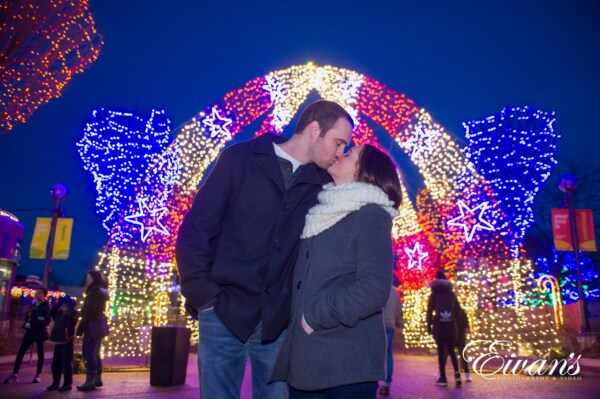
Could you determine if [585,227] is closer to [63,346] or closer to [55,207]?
[63,346]

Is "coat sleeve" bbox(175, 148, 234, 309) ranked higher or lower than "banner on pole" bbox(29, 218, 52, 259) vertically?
lower

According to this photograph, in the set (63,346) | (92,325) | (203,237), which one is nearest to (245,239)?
(203,237)

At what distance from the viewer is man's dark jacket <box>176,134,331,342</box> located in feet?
8.19

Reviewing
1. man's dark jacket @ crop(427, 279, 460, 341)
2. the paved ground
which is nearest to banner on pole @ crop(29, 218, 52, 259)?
the paved ground

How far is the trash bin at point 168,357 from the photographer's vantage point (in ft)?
27.3

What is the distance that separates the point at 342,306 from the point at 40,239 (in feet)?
74.3

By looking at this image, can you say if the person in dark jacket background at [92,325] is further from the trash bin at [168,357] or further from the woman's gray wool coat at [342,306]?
the woman's gray wool coat at [342,306]

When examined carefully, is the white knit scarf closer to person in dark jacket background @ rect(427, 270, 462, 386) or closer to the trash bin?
the trash bin

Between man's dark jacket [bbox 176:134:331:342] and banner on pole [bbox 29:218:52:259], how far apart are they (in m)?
21.7

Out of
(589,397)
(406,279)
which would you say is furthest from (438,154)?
(589,397)

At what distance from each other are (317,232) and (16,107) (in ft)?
24.3

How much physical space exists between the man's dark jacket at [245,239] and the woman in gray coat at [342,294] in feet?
0.35

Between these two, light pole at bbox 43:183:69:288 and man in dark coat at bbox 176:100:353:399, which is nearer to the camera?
man in dark coat at bbox 176:100:353:399

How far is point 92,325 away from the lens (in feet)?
25.8
